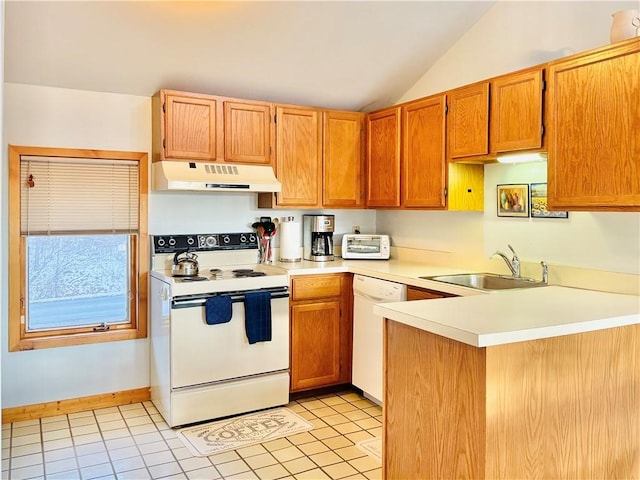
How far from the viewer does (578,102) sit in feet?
8.54

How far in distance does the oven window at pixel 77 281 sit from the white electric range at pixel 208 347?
9.6 inches

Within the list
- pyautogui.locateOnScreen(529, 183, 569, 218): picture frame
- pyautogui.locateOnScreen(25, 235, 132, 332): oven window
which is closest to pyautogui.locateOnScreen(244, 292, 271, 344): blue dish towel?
pyautogui.locateOnScreen(25, 235, 132, 332): oven window

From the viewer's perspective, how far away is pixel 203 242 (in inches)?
157

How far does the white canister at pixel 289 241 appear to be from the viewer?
423cm

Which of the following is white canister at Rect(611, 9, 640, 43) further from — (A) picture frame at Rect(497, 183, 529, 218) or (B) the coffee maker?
(B) the coffee maker

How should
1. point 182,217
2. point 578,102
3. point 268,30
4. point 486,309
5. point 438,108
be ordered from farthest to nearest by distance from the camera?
point 182,217 < point 438,108 < point 268,30 < point 578,102 < point 486,309

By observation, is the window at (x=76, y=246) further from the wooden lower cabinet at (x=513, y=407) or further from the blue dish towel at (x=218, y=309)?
the wooden lower cabinet at (x=513, y=407)

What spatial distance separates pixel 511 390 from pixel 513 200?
1860 millimetres

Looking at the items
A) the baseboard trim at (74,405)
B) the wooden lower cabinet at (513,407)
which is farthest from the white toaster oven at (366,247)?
the wooden lower cabinet at (513,407)

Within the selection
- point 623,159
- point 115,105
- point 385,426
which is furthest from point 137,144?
point 623,159

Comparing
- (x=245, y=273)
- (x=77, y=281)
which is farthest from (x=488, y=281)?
(x=77, y=281)

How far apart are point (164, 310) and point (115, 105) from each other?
1.47m

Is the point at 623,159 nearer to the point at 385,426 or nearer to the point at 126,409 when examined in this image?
the point at 385,426

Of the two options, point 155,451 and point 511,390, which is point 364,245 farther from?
point 511,390
